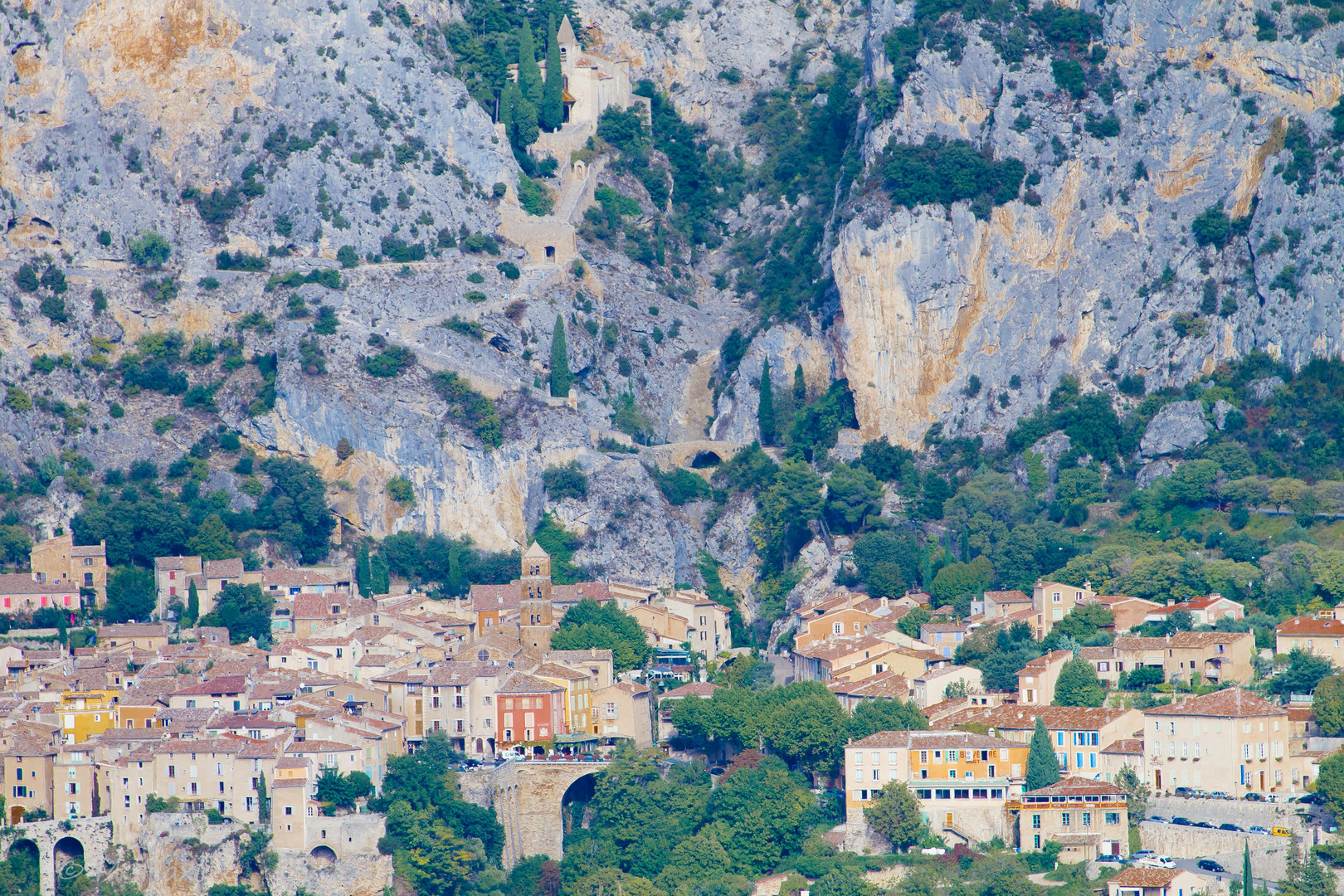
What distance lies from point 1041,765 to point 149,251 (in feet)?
207

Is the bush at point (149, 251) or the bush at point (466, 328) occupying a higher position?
the bush at point (149, 251)

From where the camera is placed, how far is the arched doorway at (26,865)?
327 feet

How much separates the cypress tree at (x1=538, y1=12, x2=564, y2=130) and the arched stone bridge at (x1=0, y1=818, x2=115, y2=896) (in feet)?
204

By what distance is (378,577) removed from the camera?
422ft

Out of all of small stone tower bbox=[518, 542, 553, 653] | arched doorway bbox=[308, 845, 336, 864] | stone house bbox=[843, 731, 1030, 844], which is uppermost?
small stone tower bbox=[518, 542, 553, 653]

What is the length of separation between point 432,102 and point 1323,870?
73.5m

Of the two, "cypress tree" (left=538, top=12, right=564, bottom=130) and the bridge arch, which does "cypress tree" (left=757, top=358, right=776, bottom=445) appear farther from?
the bridge arch

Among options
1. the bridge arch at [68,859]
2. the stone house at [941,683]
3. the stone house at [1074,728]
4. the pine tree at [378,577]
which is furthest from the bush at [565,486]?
the bridge arch at [68,859]

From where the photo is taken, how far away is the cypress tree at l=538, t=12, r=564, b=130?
153 metres

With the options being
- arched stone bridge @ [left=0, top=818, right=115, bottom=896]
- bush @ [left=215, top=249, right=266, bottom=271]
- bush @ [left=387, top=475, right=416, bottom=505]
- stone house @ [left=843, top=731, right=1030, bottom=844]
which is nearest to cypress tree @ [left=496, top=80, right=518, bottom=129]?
bush @ [left=215, top=249, right=266, bottom=271]

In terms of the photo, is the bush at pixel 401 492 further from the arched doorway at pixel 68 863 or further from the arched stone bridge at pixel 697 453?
the arched doorway at pixel 68 863

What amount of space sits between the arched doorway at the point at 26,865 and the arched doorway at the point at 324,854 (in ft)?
31.9

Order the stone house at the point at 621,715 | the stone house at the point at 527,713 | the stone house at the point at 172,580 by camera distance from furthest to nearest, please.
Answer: the stone house at the point at 172,580
the stone house at the point at 621,715
the stone house at the point at 527,713

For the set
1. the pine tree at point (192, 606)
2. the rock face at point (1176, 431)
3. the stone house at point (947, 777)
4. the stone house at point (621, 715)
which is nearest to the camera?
the stone house at point (947, 777)
